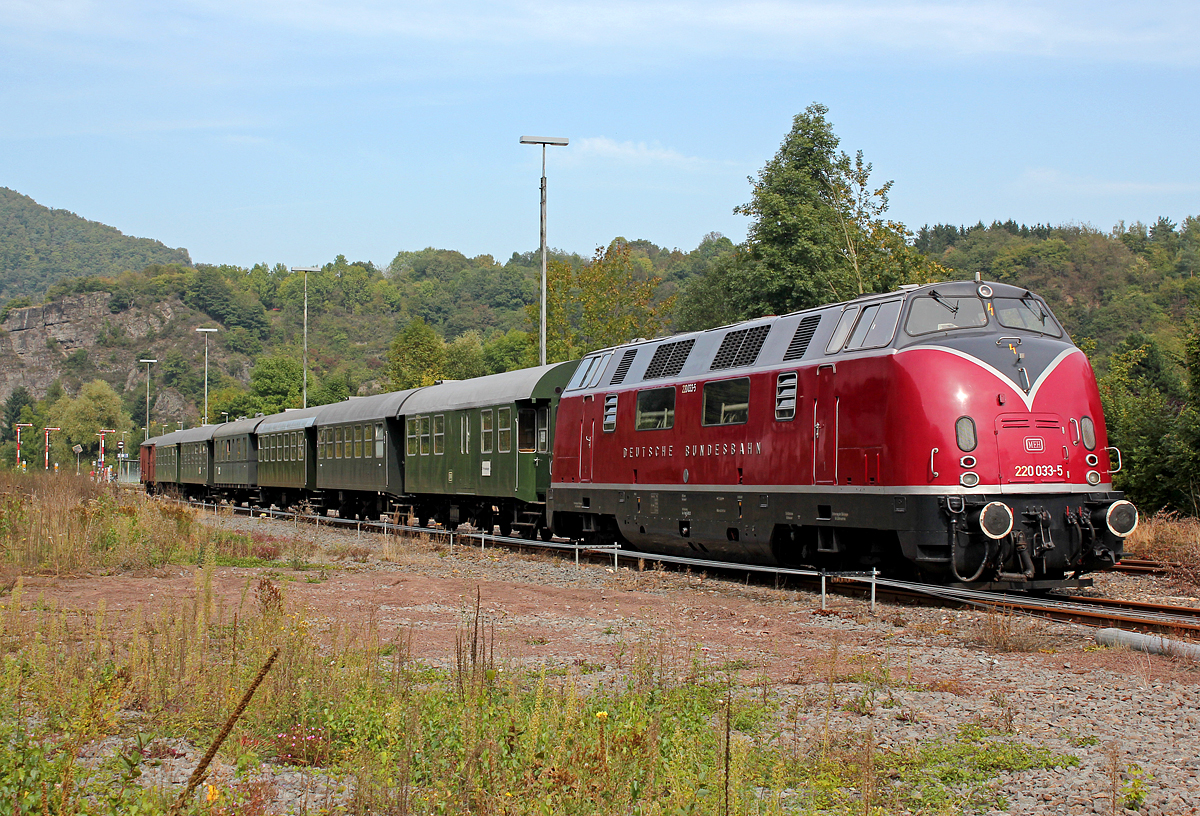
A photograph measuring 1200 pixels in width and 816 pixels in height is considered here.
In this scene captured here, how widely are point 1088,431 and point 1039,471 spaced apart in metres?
1.07

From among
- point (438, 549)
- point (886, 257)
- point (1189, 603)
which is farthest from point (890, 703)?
point (886, 257)

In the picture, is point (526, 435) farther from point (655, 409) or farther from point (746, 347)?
point (746, 347)

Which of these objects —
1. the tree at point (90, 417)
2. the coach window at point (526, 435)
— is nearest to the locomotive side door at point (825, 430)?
Result: the coach window at point (526, 435)

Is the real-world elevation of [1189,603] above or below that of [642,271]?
below

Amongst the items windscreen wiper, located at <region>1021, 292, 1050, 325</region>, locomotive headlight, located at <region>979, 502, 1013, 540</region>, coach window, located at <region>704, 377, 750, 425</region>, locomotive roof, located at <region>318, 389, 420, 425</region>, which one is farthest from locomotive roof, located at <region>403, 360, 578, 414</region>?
locomotive headlight, located at <region>979, 502, 1013, 540</region>

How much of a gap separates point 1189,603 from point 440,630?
29.1 ft

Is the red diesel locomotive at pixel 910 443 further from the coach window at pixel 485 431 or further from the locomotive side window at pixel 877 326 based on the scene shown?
the coach window at pixel 485 431

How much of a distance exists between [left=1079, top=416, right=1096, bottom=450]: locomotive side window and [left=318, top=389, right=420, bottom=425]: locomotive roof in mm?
20094

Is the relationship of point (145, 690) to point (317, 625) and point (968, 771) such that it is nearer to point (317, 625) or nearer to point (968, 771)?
point (317, 625)

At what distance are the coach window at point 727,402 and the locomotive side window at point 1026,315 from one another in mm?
3557

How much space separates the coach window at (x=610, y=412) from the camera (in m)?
18.6

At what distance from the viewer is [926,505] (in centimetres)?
1210

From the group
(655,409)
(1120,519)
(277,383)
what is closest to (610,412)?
(655,409)

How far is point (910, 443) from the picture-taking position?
12305mm
